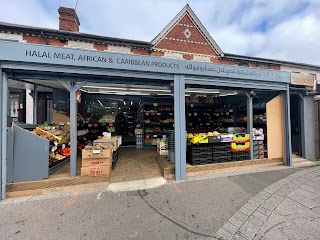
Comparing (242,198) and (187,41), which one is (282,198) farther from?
(187,41)

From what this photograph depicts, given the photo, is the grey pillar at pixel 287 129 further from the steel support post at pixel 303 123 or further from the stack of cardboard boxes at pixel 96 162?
the stack of cardboard boxes at pixel 96 162

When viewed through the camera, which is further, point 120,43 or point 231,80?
point 120,43

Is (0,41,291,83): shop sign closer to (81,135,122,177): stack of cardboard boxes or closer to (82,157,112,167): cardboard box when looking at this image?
(81,135,122,177): stack of cardboard boxes

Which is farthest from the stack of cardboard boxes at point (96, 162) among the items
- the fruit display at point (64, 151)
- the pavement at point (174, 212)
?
the fruit display at point (64, 151)

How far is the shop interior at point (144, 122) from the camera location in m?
5.04

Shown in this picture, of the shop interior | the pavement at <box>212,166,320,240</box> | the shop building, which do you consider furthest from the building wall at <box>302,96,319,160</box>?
the pavement at <box>212,166,320,240</box>

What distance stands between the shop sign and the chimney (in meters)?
9.40

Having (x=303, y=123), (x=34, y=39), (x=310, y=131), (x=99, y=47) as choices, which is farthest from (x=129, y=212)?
(x=34, y=39)

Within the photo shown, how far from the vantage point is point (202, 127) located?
32.8 ft

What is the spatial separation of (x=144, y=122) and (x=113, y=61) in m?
5.45

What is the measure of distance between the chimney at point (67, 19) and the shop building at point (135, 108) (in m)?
0.07

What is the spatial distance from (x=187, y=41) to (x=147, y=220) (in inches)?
541

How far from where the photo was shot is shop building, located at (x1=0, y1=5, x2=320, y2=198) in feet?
→ 12.1

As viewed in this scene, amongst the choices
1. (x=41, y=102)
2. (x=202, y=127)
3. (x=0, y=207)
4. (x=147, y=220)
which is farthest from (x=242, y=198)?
(x=41, y=102)
